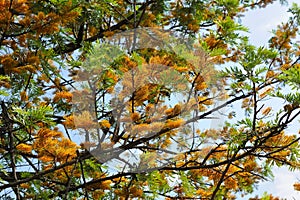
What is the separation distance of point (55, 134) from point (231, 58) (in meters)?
1.64

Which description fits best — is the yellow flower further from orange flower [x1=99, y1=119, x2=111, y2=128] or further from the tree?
orange flower [x1=99, y1=119, x2=111, y2=128]

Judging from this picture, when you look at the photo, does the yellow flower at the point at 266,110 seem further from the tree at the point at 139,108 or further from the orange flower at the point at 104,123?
the orange flower at the point at 104,123

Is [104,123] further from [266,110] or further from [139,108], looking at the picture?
[266,110]

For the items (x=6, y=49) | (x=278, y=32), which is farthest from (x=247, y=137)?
(x=278, y=32)

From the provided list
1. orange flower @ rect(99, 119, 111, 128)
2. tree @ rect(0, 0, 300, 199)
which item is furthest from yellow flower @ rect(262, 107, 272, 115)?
orange flower @ rect(99, 119, 111, 128)

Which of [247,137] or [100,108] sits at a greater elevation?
[100,108]

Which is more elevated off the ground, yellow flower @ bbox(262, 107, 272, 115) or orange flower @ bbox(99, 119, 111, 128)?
yellow flower @ bbox(262, 107, 272, 115)

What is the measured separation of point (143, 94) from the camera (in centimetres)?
149

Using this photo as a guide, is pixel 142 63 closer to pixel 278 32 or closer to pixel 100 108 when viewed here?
pixel 100 108

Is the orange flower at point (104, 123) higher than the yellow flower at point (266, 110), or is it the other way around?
the yellow flower at point (266, 110)

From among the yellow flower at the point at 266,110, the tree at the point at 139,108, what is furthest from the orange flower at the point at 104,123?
the yellow flower at the point at 266,110

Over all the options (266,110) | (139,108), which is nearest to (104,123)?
(139,108)

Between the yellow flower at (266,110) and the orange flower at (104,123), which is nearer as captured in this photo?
the orange flower at (104,123)

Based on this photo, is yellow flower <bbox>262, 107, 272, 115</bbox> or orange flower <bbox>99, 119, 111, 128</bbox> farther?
yellow flower <bbox>262, 107, 272, 115</bbox>
